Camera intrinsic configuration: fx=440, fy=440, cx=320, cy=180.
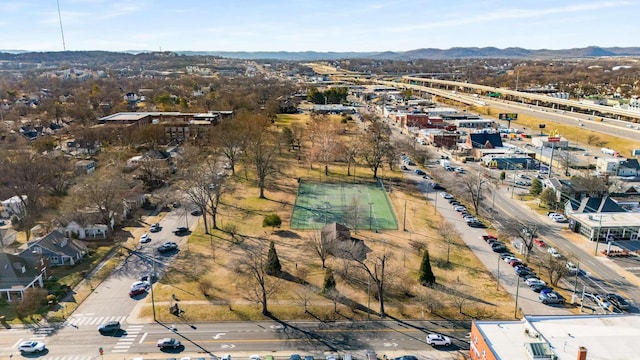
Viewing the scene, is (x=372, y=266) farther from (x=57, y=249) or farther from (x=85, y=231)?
(x=85, y=231)

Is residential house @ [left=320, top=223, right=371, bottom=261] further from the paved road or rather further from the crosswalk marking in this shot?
the crosswalk marking

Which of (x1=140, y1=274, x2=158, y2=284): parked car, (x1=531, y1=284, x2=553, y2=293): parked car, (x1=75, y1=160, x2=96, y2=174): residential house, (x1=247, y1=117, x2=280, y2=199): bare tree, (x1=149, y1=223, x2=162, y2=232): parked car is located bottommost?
(x1=531, y1=284, x2=553, y2=293): parked car

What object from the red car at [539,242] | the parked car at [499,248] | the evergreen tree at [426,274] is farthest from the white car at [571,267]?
the evergreen tree at [426,274]

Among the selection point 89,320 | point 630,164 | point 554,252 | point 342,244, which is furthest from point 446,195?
point 89,320

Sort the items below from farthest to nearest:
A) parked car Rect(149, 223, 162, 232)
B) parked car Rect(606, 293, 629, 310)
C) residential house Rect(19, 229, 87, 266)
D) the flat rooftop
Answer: parked car Rect(149, 223, 162, 232) < residential house Rect(19, 229, 87, 266) < parked car Rect(606, 293, 629, 310) < the flat rooftop

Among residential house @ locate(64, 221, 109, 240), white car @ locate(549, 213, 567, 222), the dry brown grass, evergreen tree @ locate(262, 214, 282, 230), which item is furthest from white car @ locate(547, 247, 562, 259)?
residential house @ locate(64, 221, 109, 240)

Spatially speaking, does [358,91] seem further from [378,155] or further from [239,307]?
[239,307]
